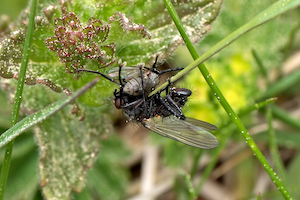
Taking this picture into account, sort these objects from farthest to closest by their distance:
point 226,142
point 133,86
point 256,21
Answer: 1. point 226,142
2. point 133,86
3. point 256,21

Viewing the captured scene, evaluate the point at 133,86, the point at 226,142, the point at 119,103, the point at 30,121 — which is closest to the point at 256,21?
the point at 133,86

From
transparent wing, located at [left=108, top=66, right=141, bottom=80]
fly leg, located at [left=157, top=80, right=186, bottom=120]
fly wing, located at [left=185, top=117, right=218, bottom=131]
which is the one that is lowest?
fly wing, located at [left=185, top=117, right=218, bottom=131]

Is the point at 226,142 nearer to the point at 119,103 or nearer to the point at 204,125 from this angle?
the point at 204,125

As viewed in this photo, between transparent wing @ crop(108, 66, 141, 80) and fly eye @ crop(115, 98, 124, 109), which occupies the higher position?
transparent wing @ crop(108, 66, 141, 80)

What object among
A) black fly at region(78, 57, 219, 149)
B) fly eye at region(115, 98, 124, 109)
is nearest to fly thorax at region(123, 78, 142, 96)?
black fly at region(78, 57, 219, 149)

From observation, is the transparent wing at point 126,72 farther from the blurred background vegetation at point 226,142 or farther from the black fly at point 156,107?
the blurred background vegetation at point 226,142

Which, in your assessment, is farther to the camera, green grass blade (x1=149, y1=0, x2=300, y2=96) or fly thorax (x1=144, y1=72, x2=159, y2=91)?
fly thorax (x1=144, y1=72, x2=159, y2=91)

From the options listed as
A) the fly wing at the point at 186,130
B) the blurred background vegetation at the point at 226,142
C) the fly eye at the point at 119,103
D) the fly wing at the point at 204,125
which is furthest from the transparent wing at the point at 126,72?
the blurred background vegetation at the point at 226,142

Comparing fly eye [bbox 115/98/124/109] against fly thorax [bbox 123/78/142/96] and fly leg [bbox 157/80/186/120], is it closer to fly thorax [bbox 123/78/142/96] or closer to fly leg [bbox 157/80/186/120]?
fly thorax [bbox 123/78/142/96]

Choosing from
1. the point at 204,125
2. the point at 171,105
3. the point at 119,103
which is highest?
the point at 119,103
